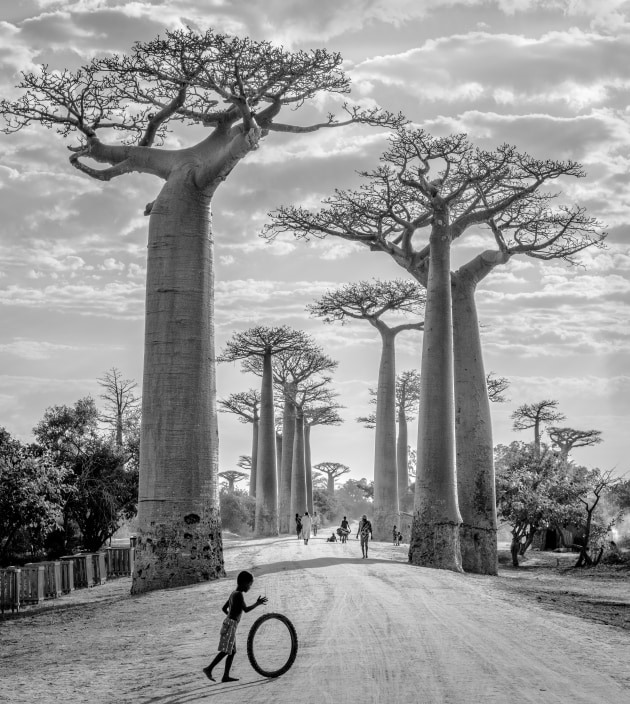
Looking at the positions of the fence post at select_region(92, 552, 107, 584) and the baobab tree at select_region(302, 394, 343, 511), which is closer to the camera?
the fence post at select_region(92, 552, 107, 584)

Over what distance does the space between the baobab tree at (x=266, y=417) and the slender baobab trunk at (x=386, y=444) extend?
6412mm

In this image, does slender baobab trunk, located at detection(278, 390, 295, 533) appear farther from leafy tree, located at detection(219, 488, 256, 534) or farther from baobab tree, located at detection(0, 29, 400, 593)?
baobab tree, located at detection(0, 29, 400, 593)

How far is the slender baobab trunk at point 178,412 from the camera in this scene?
49.3 ft

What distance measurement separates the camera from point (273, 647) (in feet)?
26.6

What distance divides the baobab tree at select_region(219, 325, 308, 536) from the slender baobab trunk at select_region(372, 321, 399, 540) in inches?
252

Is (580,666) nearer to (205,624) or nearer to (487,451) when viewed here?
(205,624)

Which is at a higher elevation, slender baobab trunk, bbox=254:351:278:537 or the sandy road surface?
slender baobab trunk, bbox=254:351:278:537

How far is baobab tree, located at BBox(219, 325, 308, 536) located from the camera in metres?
41.1

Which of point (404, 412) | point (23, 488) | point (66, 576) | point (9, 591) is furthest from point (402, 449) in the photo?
point (9, 591)

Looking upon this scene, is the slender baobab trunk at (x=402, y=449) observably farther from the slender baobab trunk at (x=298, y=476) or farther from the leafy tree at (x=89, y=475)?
the leafy tree at (x=89, y=475)

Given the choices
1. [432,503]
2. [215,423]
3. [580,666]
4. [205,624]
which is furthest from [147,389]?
[580,666]

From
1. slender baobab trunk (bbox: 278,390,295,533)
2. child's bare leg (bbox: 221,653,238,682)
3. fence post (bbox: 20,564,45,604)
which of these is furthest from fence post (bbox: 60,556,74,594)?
slender baobab trunk (bbox: 278,390,295,533)

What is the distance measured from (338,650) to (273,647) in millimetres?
888

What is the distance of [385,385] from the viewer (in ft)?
114
